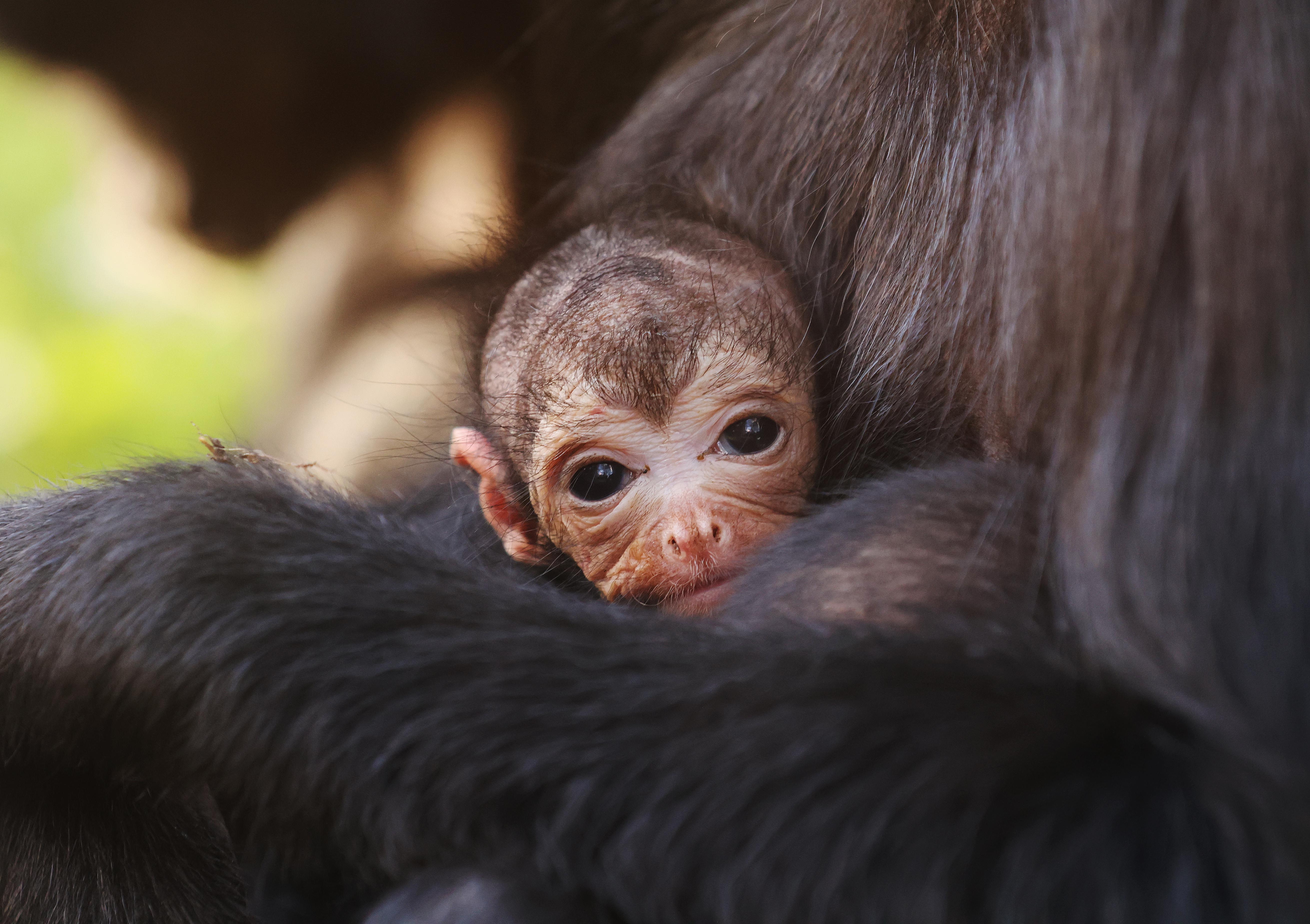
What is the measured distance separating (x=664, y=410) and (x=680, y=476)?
9cm

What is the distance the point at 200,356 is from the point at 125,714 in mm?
2594

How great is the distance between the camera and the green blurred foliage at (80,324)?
10.1 ft

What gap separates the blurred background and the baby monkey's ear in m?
0.59

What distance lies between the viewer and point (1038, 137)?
1.05m

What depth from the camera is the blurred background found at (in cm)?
270

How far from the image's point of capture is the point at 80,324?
134 inches

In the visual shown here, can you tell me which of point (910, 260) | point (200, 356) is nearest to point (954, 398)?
point (910, 260)

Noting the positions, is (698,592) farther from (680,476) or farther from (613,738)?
(613,738)

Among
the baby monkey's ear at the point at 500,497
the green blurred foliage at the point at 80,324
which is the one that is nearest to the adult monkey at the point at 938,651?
the baby monkey's ear at the point at 500,497

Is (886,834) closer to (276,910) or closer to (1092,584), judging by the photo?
(1092,584)

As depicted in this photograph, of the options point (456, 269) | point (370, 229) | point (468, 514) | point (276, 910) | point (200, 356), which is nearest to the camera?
point (276, 910)

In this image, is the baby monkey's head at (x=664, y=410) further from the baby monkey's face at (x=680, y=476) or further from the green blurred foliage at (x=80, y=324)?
the green blurred foliage at (x=80, y=324)

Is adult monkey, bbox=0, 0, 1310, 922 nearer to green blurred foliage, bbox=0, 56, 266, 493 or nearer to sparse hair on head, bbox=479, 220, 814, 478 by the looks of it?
sparse hair on head, bbox=479, 220, 814, 478

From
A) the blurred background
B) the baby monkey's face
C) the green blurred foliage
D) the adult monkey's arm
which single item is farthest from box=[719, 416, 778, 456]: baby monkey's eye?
the green blurred foliage
